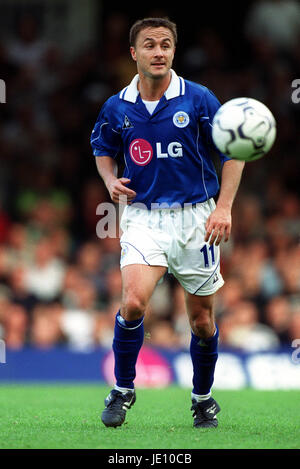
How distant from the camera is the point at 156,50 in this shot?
5742 millimetres

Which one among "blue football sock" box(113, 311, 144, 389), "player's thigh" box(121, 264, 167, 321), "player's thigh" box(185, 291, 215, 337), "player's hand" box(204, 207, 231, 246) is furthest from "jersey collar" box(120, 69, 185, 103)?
"blue football sock" box(113, 311, 144, 389)

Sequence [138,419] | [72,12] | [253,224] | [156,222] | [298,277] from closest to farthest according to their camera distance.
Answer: [156,222], [138,419], [298,277], [253,224], [72,12]

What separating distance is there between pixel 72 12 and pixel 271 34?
336cm

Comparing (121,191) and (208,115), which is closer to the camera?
(121,191)

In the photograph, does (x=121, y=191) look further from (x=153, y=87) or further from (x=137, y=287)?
(x=153, y=87)

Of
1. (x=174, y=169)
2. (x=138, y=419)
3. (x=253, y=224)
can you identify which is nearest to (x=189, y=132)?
(x=174, y=169)

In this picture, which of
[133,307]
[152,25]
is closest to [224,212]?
[133,307]

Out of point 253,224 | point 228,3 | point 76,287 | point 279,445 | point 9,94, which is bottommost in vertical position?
point 279,445

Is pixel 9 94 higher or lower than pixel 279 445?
higher

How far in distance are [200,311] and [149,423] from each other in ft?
2.70

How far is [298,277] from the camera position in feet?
39.8

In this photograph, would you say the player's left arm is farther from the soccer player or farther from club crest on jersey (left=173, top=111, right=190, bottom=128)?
club crest on jersey (left=173, top=111, right=190, bottom=128)

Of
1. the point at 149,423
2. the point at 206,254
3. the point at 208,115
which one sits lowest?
the point at 149,423

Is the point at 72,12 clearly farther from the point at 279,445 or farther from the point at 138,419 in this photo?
the point at 279,445
